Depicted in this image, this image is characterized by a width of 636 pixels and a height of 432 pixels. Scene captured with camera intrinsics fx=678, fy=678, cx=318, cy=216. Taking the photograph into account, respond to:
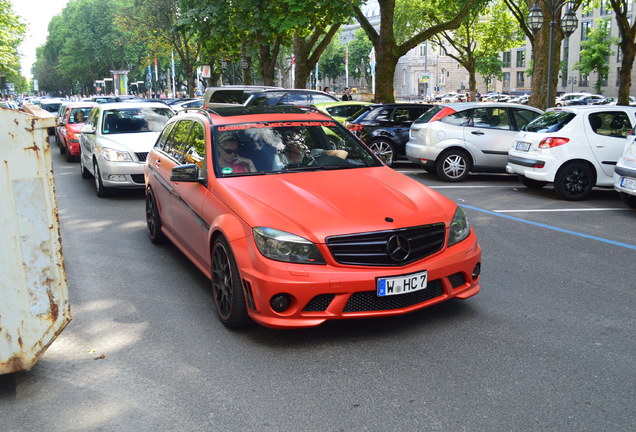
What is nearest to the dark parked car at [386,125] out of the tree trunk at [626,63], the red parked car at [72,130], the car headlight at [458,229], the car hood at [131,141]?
the car hood at [131,141]

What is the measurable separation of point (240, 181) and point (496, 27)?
1912 inches

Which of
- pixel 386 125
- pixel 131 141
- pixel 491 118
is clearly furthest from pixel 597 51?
pixel 131 141

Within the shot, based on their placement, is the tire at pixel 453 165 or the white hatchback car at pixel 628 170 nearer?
the white hatchback car at pixel 628 170

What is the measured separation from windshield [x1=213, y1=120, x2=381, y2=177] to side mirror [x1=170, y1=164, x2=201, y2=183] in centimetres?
20

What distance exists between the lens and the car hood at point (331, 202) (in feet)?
15.4

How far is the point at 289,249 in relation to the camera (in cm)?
456

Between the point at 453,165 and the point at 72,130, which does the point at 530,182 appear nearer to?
the point at 453,165

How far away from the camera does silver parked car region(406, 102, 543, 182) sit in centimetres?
1355

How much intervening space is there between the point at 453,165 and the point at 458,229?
28.8 feet

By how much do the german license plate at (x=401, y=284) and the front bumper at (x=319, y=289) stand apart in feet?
0.10

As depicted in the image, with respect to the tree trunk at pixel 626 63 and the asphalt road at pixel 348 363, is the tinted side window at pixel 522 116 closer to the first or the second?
the asphalt road at pixel 348 363

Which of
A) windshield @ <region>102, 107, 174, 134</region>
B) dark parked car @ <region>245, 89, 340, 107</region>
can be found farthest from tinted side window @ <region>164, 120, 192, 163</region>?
dark parked car @ <region>245, 89, 340, 107</region>

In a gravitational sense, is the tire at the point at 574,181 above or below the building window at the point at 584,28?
below

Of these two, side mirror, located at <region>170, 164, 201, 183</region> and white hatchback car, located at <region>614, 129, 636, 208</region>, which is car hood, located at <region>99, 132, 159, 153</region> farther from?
white hatchback car, located at <region>614, 129, 636, 208</region>
